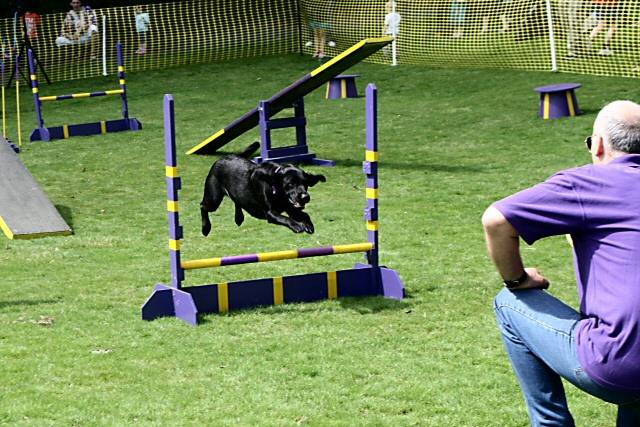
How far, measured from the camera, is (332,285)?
7.18 m

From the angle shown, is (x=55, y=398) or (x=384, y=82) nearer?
(x=55, y=398)

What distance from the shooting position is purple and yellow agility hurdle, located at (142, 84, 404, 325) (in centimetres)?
666

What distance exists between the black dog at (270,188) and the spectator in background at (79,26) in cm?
1645

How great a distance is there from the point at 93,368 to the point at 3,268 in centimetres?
281

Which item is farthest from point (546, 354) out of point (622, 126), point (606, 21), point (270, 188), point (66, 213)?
point (606, 21)

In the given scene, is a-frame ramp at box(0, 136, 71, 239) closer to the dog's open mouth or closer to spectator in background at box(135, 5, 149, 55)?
the dog's open mouth

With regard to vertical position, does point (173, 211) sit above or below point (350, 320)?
above

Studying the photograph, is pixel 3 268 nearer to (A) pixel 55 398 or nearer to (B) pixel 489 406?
(A) pixel 55 398

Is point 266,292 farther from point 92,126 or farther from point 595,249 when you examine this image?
point 92,126

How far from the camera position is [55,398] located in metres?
5.39

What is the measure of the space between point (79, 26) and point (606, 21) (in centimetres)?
1074

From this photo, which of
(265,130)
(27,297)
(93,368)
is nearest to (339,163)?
(265,130)

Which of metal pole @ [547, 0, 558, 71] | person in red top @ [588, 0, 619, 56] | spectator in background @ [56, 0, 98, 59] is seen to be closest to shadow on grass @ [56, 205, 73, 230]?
metal pole @ [547, 0, 558, 71]

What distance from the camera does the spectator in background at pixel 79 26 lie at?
22891 mm
